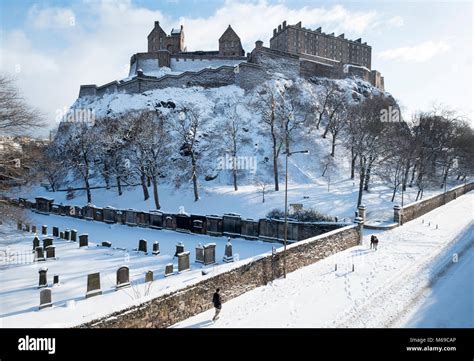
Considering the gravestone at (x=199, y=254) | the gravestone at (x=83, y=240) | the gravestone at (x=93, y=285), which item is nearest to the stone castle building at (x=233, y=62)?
the gravestone at (x=83, y=240)

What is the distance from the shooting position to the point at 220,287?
1152 cm

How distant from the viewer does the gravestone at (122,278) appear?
13.3 metres

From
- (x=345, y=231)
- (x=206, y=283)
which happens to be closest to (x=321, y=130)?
(x=345, y=231)

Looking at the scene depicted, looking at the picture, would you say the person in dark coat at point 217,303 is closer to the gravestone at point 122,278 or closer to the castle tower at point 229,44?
the gravestone at point 122,278

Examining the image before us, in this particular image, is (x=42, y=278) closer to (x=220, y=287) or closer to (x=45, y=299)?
(x=45, y=299)

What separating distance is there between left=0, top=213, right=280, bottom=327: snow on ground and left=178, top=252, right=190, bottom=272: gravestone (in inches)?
14.7

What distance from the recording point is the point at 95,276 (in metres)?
12.6

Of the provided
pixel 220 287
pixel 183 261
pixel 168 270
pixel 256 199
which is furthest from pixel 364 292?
pixel 256 199

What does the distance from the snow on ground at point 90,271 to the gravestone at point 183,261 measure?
0.37 meters

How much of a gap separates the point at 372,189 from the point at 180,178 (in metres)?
22.7

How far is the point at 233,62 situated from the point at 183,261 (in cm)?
5765

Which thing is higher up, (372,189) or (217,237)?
(372,189)

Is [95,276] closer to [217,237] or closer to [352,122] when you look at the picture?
[217,237]
